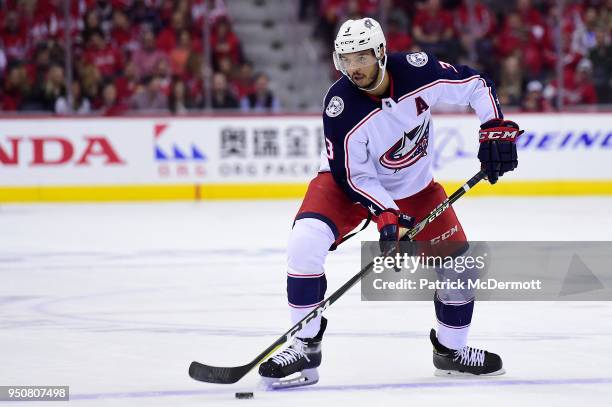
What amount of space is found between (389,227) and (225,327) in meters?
1.37

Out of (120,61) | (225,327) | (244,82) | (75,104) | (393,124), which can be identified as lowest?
(225,327)

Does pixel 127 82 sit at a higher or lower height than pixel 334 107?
lower

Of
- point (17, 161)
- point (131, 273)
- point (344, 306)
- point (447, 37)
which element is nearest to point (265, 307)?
point (344, 306)

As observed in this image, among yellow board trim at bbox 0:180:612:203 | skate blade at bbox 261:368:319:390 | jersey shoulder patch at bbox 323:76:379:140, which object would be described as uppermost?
jersey shoulder patch at bbox 323:76:379:140

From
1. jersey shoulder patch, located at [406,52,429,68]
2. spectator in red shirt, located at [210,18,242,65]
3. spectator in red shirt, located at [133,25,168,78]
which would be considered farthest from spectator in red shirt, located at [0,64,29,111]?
jersey shoulder patch, located at [406,52,429,68]

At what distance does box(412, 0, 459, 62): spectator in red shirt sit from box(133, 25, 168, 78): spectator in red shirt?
7.93ft

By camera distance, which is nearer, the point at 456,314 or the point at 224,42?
the point at 456,314

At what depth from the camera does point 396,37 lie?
40.1 ft

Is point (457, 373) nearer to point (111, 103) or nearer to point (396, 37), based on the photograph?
point (111, 103)

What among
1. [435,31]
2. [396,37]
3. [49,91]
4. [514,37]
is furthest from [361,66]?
[514,37]

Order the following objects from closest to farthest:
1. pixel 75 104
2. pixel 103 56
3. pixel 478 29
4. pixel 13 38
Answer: pixel 75 104 → pixel 13 38 → pixel 103 56 → pixel 478 29

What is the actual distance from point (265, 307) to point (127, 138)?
6.05m

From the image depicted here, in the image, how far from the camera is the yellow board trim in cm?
1137

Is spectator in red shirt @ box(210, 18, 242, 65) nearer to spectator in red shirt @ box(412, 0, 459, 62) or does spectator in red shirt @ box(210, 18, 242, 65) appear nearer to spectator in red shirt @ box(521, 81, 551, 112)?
spectator in red shirt @ box(412, 0, 459, 62)
